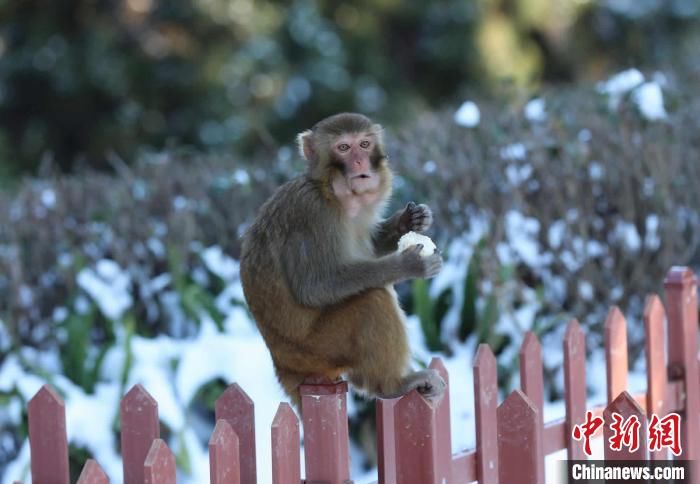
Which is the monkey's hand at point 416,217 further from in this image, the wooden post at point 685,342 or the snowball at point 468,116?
the snowball at point 468,116

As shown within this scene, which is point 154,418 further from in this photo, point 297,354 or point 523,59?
point 523,59

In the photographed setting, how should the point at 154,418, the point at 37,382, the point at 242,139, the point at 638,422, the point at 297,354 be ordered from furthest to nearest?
1. the point at 242,139
2. the point at 37,382
3. the point at 297,354
4. the point at 154,418
5. the point at 638,422

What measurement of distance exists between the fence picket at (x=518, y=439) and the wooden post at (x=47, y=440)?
40.6 inches

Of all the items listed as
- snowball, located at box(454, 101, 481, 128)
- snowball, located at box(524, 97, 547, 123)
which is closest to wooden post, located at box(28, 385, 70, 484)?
snowball, located at box(454, 101, 481, 128)

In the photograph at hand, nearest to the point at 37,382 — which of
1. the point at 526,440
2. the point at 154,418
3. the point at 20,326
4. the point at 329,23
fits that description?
the point at 20,326

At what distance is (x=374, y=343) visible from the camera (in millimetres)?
2744

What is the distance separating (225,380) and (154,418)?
152cm

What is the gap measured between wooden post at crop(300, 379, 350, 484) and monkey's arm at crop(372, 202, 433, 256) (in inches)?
23.1

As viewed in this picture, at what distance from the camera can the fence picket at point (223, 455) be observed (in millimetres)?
2236

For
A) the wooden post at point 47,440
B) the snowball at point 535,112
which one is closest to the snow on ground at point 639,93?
the snowball at point 535,112

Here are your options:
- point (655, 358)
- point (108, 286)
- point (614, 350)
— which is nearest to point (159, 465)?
point (614, 350)

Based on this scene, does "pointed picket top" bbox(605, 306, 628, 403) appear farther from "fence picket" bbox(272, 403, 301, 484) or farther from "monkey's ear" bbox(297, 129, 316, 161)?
"fence picket" bbox(272, 403, 301, 484)

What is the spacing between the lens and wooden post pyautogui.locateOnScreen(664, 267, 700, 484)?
3465mm

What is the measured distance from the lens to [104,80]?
1134 centimetres
